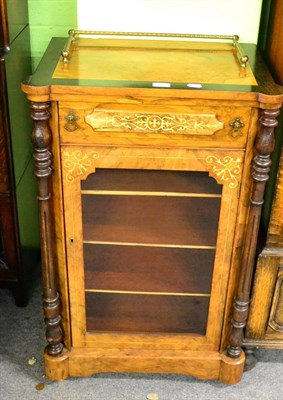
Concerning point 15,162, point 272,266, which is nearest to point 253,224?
point 272,266

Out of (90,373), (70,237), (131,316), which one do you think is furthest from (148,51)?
(90,373)

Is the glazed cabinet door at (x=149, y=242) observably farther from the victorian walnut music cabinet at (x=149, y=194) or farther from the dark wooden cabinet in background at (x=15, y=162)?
the dark wooden cabinet in background at (x=15, y=162)

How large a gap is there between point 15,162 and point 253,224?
78 cm

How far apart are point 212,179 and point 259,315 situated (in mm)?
502

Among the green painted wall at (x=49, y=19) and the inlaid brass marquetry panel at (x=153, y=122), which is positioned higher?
the green painted wall at (x=49, y=19)

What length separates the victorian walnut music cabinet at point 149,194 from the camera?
4.47ft

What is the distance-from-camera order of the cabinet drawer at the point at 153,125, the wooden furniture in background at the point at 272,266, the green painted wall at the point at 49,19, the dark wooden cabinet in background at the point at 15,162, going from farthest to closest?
1. the green painted wall at the point at 49,19
2. the dark wooden cabinet in background at the point at 15,162
3. the wooden furniture in background at the point at 272,266
4. the cabinet drawer at the point at 153,125

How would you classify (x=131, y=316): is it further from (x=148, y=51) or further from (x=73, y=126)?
(x=148, y=51)

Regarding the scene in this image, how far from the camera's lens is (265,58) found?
1601mm

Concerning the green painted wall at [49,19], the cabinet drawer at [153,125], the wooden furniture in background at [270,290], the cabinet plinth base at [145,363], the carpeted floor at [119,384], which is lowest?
the carpeted floor at [119,384]

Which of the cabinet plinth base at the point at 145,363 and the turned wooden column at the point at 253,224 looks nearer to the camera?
the turned wooden column at the point at 253,224

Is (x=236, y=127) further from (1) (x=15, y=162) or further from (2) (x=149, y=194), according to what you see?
(1) (x=15, y=162)

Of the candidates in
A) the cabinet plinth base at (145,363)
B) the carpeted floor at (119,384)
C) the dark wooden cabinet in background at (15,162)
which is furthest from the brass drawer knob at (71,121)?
the carpeted floor at (119,384)

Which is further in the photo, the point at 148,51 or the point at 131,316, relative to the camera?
the point at 131,316
